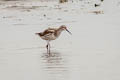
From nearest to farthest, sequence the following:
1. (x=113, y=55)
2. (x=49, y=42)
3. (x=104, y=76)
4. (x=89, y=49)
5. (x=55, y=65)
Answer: (x=104, y=76)
(x=55, y=65)
(x=113, y=55)
(x=89, y=49)
(x=49, y=42)

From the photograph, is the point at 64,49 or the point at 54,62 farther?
the point at 64,49

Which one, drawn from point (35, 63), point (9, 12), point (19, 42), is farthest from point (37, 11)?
point (35, 63)

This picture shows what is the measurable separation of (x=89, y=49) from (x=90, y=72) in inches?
113

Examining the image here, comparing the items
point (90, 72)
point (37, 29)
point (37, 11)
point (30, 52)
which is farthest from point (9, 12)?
point (90, 72)

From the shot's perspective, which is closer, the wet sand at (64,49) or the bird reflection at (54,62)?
the wet sand at (64,49)

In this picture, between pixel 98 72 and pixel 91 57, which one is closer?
pixel 98 72

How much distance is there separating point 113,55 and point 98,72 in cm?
200

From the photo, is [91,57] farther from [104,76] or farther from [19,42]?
[19,42]

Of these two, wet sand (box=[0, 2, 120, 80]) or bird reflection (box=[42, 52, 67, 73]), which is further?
bird reflection (box=[42, 52, 67, 73])

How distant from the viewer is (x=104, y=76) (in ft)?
31.6

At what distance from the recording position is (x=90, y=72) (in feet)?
33.0

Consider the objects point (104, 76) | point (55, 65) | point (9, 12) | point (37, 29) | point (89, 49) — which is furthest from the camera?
point (9, 12)

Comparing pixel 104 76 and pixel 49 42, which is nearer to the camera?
pixel 104 76

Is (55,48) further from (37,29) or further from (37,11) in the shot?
(37,11)
